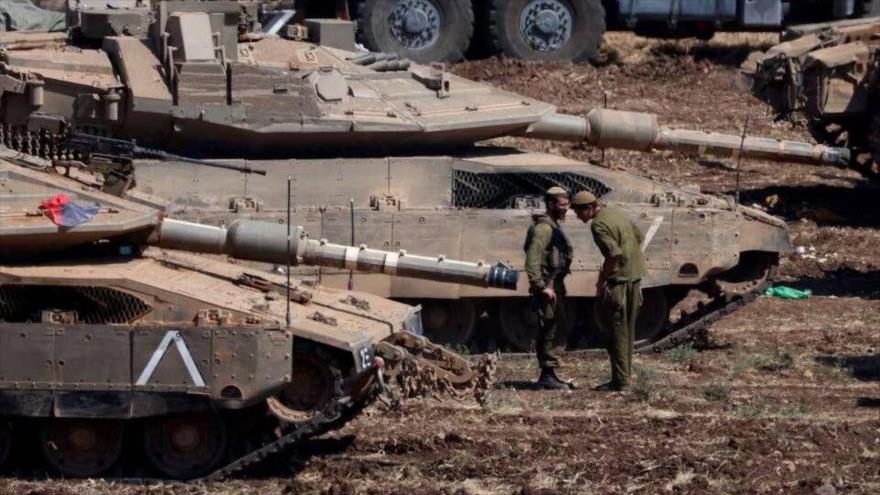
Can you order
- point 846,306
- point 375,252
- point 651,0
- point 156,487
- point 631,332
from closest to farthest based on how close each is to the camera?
1. point 156,487
2. point 375,252
3. point 631,332
4. point 846,306
5. point 651,0

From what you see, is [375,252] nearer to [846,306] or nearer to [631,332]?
[631,332]

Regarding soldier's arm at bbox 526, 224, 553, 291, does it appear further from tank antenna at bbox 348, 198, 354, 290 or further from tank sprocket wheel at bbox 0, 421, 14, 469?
tank sprocket wheel at bbox 0, 421, 14, 469

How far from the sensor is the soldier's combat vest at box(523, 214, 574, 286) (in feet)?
55.2

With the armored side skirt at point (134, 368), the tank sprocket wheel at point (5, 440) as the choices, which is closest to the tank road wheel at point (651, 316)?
the armored side skirt at point (134, 368)

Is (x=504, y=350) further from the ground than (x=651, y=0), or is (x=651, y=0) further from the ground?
(x=651, y=0)

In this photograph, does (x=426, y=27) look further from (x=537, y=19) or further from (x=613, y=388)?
(x=613, y=388)

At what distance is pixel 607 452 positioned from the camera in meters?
14.4

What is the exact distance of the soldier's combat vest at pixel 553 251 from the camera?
16828mm

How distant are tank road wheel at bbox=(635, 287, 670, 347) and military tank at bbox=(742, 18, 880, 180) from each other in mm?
5830

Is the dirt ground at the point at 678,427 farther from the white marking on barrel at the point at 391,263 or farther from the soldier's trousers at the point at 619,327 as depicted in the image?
the white marking on barrel at the point at 391,263

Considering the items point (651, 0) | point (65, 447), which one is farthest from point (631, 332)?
point (651, 0)

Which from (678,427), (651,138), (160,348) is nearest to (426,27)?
(651,138)

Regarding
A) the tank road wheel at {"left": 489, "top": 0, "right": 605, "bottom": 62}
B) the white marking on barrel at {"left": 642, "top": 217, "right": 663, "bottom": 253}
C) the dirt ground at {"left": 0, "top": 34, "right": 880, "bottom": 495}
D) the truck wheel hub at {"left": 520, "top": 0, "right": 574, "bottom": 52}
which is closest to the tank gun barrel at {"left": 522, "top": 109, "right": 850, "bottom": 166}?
the dirt ground at {"left": 0, "top": 34, "right": 880, "bottom": 495}

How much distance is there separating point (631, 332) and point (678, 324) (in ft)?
7.65
